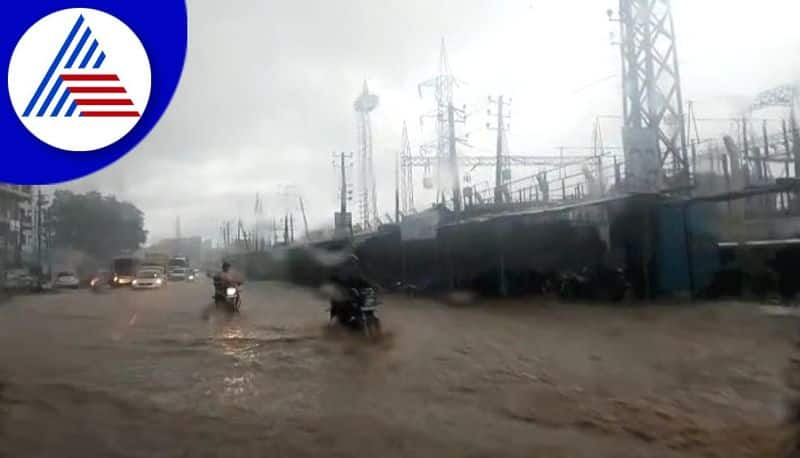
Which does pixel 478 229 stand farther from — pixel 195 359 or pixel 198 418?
pixel 198 418

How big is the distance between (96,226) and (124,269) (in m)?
14.0

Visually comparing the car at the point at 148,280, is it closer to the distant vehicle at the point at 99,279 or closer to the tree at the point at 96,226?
the distant vehicle at the point at 99,279

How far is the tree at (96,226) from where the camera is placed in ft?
80.8

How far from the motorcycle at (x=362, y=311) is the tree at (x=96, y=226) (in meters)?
12.4

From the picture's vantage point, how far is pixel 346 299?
13023mm

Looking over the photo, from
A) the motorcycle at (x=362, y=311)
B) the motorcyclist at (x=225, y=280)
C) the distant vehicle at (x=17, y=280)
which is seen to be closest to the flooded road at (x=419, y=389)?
the motorcycle at (x=362, y=311)

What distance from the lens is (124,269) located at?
136ft

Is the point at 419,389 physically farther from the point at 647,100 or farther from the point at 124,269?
the point at 124,269

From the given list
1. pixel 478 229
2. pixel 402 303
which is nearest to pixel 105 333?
pixel 402 303

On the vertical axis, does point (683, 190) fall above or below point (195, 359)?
above

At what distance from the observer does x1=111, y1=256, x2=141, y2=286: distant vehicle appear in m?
40.1

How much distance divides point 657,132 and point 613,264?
6.28m

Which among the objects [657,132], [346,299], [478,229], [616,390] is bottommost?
[616,390]

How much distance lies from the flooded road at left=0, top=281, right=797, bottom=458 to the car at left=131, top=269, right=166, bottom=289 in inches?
863
